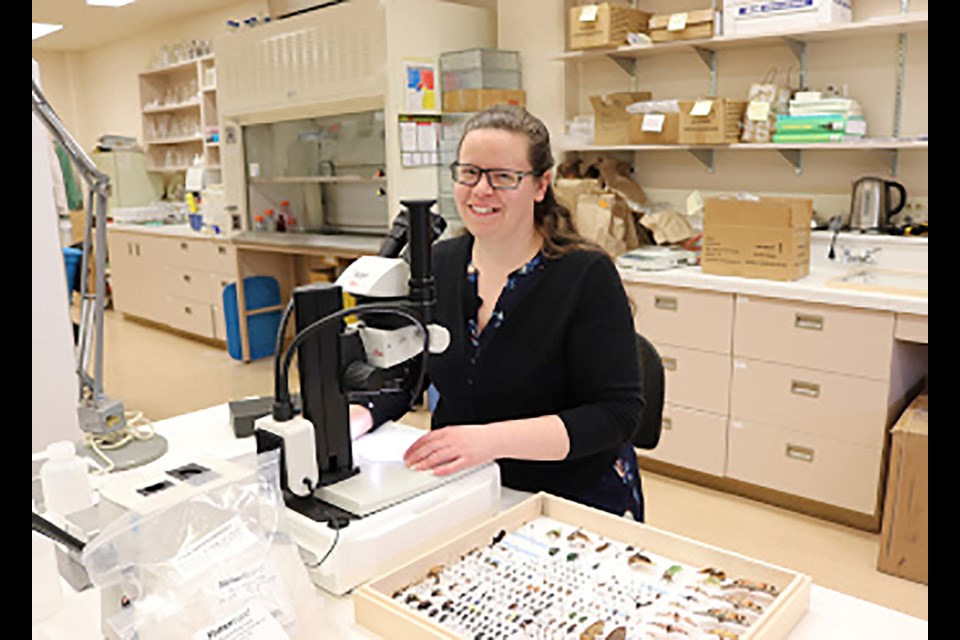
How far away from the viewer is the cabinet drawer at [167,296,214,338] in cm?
562

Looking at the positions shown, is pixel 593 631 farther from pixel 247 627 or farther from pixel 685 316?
pixel 685 316

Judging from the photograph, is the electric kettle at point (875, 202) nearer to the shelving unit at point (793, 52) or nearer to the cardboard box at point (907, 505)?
the shelving unit at point (793, 52)

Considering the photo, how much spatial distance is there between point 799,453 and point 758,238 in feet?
2.67

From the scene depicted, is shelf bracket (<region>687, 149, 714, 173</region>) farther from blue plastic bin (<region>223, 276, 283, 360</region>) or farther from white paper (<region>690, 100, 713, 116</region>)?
blue plastic bin (<region>223, 276, 283, 360</region>)

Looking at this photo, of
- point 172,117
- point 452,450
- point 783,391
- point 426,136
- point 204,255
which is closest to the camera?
point 452,450

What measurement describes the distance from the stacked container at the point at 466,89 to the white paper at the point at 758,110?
4.05 ft

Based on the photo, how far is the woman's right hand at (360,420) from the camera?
4.58ft

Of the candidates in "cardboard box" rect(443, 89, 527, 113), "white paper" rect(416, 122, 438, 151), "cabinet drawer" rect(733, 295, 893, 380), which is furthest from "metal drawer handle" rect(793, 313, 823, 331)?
"white paper" rect(416, 122, 438, 151)

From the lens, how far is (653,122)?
11.0 feet

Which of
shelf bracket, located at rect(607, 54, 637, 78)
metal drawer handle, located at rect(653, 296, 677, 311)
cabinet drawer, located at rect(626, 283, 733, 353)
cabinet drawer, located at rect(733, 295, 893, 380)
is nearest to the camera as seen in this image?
cabinet drawer, located at rect(733, 295, 893, 380)

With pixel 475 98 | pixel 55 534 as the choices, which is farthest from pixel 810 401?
pixel 55 534

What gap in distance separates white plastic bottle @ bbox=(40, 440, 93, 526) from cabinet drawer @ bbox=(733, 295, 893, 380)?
2.37m

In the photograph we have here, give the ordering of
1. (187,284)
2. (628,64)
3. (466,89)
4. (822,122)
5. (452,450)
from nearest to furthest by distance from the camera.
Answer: (452,450), (822,122), (628,64), (466,89), (187,284)
